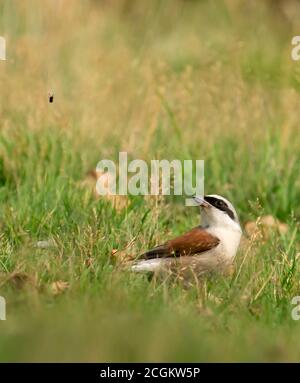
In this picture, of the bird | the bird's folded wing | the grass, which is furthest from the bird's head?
the grass

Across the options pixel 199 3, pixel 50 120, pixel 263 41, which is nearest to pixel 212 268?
pixel 50 120

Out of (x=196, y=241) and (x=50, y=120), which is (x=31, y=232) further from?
(x=50, y=120)

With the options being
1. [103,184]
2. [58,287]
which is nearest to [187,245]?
[58,287]

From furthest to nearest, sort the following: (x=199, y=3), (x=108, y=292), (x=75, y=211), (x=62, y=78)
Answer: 1. (x=199, y=3)
2. (x=62, y=78)
3. (x=75, y=211)
4. (x=108, y=292)

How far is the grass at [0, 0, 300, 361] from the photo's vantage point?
557 cm

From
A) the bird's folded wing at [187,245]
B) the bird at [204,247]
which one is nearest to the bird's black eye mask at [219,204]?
the bird at [204,247]

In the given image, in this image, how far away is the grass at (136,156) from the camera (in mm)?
5570

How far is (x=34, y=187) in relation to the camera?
8.84 metres

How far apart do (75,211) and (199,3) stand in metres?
9.62

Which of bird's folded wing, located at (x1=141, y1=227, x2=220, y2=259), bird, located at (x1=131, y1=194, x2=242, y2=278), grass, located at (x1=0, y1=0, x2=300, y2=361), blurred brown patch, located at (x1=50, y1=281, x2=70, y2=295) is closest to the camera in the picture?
grass, located at (x1=0, y1=0, x2=300, y2=361)

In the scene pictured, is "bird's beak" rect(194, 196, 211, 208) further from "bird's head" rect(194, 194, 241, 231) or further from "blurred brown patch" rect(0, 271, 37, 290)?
"blurred brown patch" rect(0, 271, 37, 290)

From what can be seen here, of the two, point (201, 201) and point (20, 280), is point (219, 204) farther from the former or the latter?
point (20, 280)

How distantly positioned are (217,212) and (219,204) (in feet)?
0.23

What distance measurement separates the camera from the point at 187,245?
24.9 ft
